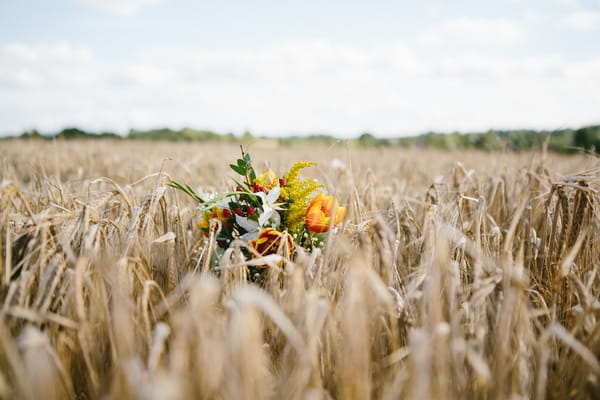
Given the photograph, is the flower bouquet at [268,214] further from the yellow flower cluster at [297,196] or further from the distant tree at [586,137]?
the distant tree at [586,137]

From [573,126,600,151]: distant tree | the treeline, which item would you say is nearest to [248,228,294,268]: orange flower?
the treeline

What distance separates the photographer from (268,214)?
4.16 feet

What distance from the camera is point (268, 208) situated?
4.17 feet

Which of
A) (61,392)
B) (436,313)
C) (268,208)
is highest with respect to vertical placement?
(268,208)

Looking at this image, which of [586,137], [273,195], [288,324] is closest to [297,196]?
[273,195]

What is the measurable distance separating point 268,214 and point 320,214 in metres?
0.15

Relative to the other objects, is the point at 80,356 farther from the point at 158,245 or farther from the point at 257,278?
the point at 257,278

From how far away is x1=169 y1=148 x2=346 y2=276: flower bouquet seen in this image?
1.28m

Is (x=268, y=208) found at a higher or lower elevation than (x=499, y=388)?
higher

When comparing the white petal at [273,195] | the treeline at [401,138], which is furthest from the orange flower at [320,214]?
the treeline at [401,138]

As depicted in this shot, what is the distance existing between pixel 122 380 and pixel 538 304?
106 cm

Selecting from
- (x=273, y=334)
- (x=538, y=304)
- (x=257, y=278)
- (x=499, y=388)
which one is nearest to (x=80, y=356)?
(x=273, y=334)

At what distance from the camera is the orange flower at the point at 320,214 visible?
4.21 feet

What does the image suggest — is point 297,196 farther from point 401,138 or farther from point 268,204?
point 401,138
